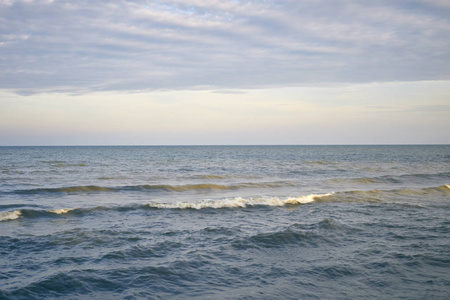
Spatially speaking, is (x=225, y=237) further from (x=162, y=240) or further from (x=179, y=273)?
(x=179, y=273)

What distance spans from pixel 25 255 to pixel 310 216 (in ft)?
36.8

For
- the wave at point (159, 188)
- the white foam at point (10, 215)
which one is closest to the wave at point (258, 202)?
the white foam at point (10, 215)

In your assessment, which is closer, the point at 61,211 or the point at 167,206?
the point at 61,211

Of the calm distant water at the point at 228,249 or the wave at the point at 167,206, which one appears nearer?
the calm distant water at the point at 228,249

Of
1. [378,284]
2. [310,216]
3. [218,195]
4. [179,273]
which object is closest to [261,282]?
[179,273]

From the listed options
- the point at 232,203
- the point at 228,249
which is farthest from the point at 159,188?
the point at 228,249

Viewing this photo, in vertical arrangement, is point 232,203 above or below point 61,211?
above

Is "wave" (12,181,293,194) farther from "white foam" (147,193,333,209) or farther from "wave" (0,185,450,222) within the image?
"white foam" (147,193,333,209)

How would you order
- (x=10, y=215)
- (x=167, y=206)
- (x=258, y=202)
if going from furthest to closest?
(x=258, y=202) < (x=167, y=206) < (x=10, y=215)

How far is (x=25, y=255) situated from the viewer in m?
10.4

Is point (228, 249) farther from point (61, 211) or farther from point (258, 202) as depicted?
point (61, 211)

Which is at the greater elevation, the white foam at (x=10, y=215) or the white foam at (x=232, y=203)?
the white foam at (x=232, y=203)

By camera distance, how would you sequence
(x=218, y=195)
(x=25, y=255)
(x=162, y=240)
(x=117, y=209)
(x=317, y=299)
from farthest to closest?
1. (x=218, y=195)
2. (x=117, y=209)
3. (x=162, y=240)
4. (x=25, y=255)
5. (x=317, y=299)

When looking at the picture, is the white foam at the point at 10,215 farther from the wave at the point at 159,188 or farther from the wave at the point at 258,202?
the wave at the point at 159,188
